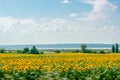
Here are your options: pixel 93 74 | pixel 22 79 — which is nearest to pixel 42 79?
pixel 22 79

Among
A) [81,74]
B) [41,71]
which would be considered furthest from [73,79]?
[41,71]

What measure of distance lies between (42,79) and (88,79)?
176 cm

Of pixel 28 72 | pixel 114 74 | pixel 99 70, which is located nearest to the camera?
pixel 28 72

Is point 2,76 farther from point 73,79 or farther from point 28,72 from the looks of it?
point 73,79

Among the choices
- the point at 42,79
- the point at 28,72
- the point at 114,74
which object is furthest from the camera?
the point at 114,74

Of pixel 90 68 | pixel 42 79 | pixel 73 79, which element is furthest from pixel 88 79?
pixel 90 68

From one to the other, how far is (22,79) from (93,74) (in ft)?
10.6

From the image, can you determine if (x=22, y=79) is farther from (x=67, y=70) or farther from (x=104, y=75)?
(x=104, y=75)

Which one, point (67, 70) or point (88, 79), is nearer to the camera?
point (88, 79)

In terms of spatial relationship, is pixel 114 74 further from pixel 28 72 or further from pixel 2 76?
pixel 2 76

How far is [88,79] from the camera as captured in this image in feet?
40.7

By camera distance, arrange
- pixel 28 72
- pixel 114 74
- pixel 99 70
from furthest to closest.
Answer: pixel 99 70, pixel 114 74, pixel 28 72

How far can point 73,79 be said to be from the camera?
1320cm

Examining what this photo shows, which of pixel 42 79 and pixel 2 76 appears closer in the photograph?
pixel 42 79
